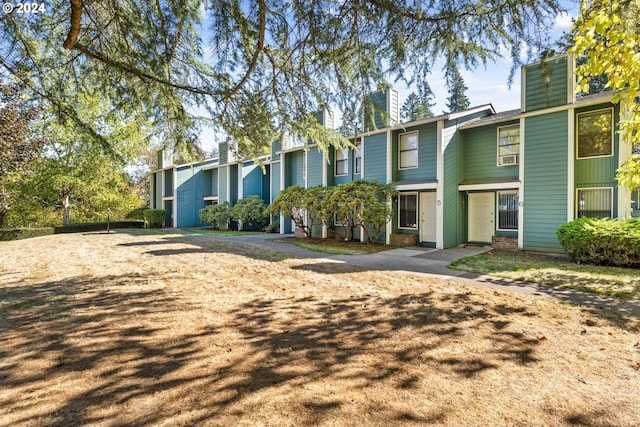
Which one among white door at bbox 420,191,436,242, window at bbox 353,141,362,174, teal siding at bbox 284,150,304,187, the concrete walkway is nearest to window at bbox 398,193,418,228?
white door at bbox 420,191,436,242

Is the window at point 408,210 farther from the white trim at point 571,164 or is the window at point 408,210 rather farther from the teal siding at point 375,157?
the white trim at point 571,164

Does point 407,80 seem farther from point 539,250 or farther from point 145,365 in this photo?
point 539,250

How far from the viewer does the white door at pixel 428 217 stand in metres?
13.8

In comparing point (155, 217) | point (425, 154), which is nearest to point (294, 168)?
point (425, 154)

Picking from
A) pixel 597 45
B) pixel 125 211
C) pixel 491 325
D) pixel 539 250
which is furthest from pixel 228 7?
pixel 125 211

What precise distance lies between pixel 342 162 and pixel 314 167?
5.79ft

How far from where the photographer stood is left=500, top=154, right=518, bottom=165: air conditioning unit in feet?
41.3

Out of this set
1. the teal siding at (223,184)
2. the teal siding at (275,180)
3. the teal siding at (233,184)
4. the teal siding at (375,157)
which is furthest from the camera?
the teal siding at (223,184)

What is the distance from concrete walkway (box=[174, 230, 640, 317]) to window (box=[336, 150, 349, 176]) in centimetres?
529

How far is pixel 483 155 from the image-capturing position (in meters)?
13.5

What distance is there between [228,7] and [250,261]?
6.59 meters

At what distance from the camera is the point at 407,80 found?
5.04 m

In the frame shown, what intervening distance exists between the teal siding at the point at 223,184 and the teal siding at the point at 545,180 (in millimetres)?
19180

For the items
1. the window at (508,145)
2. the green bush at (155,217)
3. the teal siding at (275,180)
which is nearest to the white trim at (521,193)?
the window at (508,145)
